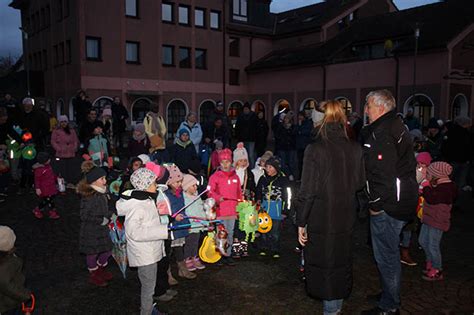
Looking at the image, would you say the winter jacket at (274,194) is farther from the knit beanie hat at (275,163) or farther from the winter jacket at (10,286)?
the winter jacket at (10,286)

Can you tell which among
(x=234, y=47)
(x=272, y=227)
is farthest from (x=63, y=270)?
(x=234, y=47)

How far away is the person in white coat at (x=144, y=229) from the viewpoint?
4180 millimetres

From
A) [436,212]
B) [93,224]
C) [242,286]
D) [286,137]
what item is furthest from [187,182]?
[286,137]

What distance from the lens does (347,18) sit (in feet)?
109

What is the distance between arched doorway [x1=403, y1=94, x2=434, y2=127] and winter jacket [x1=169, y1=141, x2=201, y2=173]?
17.9 meters

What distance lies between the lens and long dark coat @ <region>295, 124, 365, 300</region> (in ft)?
12.4

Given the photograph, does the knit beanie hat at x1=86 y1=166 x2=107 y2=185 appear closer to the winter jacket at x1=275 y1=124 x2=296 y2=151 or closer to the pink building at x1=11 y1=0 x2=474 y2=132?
the winter jacket at x1=275 y1=124 x2=296 y2=151

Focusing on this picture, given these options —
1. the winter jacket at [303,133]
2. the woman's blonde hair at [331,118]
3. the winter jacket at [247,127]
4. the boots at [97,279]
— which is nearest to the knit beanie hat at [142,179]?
the woman's blonde hair at [331,118]

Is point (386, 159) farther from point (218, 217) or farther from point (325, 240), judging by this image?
point (218, 217)

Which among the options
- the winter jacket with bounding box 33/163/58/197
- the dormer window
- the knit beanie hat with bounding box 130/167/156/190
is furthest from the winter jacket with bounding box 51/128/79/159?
the dormer window

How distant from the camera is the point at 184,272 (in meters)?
5.71

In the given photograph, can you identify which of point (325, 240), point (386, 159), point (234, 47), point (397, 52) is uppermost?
point (234, 47)

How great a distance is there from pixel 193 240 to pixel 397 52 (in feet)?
69.7

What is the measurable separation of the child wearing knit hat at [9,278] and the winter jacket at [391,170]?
3266 millimetres
